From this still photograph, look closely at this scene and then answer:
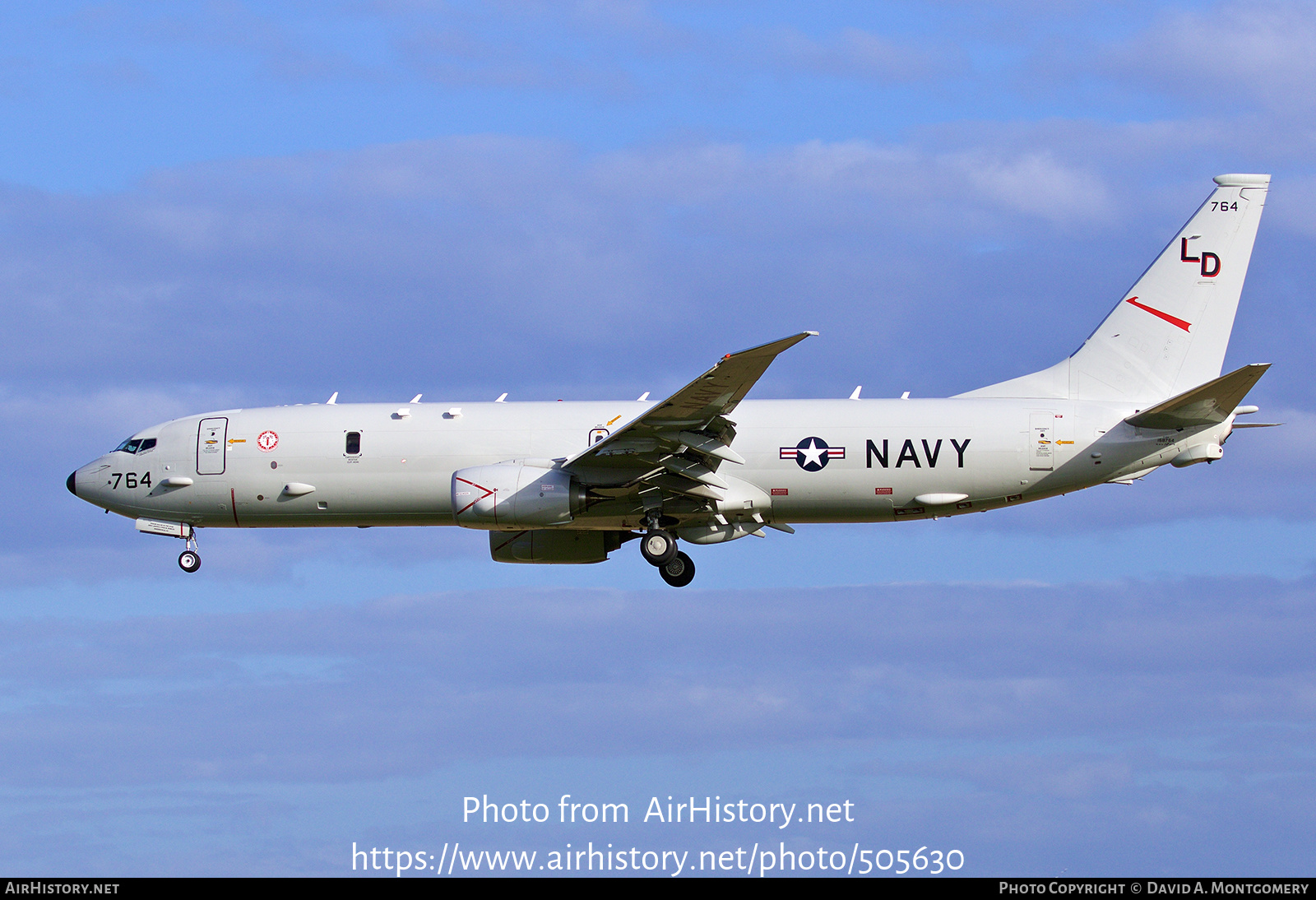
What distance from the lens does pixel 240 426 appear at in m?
38.8

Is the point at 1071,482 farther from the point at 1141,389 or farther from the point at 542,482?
the point at 542,482

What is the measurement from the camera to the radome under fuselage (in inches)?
1406

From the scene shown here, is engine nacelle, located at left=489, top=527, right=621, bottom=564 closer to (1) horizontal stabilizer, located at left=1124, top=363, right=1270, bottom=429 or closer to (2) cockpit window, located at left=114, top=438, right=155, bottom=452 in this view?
(2) cockpit window, located at left=114, top=438, right=155, bottom=452

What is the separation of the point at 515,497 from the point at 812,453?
672 cm

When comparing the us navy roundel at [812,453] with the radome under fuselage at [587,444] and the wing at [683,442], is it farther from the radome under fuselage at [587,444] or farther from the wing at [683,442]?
the wing at [683,442]

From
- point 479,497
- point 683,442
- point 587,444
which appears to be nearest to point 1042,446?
point 683,442

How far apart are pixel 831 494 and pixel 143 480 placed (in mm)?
16808

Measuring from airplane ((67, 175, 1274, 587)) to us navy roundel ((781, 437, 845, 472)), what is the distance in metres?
0.03

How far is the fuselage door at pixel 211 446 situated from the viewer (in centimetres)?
3869

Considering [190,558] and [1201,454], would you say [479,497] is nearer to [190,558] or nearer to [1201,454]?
[190,558]

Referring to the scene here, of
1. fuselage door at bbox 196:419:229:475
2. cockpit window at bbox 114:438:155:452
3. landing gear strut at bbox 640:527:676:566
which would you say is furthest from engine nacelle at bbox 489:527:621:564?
cockpit window at bbox 114:438:155:452

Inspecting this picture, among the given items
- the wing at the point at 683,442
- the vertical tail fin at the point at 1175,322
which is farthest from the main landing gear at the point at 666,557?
the vertical tail fin at the point at 1175,322

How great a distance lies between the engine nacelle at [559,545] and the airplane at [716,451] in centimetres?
5
